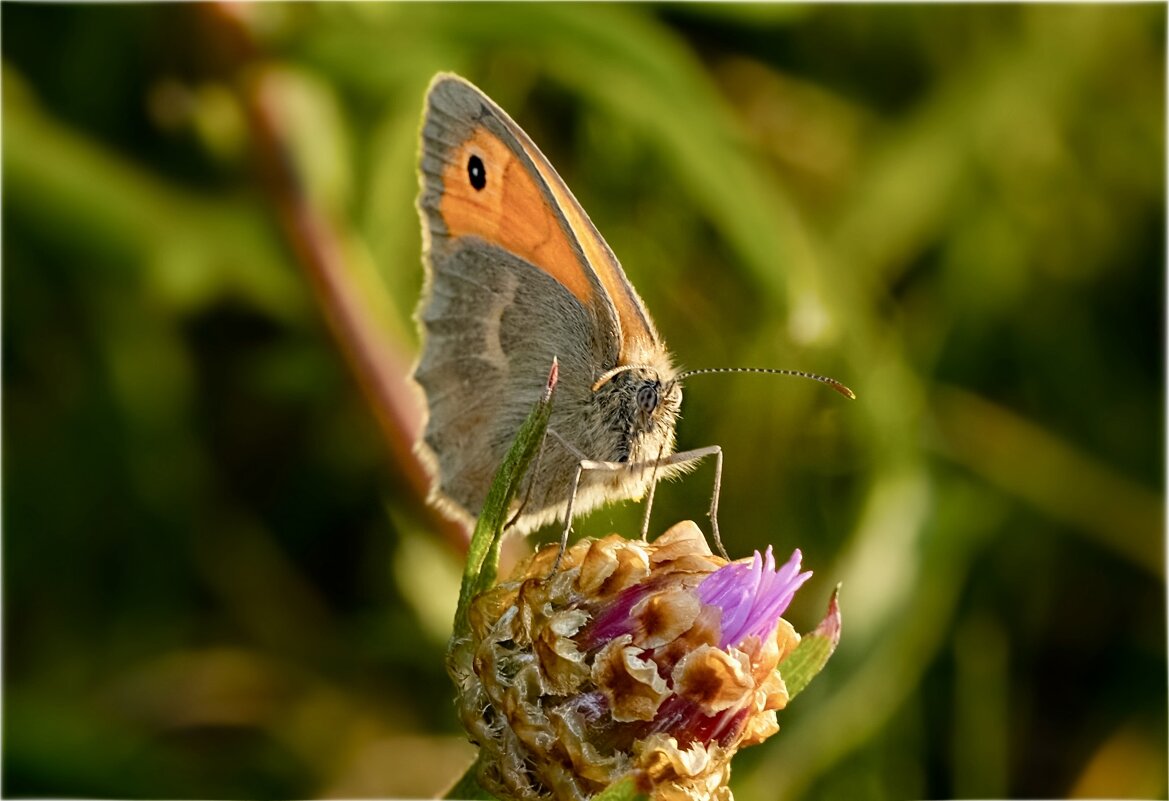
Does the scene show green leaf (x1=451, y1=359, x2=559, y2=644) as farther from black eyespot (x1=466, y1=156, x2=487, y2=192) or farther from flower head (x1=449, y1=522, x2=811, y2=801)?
black eyespot (x1=466, y1=156, x2=487, y2=192)

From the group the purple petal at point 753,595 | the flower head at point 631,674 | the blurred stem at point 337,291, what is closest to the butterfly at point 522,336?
the flower head at point 631,674

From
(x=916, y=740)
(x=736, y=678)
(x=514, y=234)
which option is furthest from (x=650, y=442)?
(x=916, y=740)

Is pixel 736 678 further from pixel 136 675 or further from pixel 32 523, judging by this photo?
pixel 32 523

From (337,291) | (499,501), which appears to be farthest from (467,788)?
(337,291)

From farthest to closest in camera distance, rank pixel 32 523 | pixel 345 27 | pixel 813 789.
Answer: pixel 32 523, pixel 345 27, pixel 813 789

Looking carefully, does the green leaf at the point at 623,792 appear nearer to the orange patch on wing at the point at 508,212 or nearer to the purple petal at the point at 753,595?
the purple petal at the point at 753,595

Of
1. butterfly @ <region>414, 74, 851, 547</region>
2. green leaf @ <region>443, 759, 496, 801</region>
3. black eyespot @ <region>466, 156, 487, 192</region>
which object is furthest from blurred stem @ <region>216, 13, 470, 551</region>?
green leaf @ <region>443, 759, 496, 801</region>

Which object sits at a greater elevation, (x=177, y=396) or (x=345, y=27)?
(x=345, y=27)
